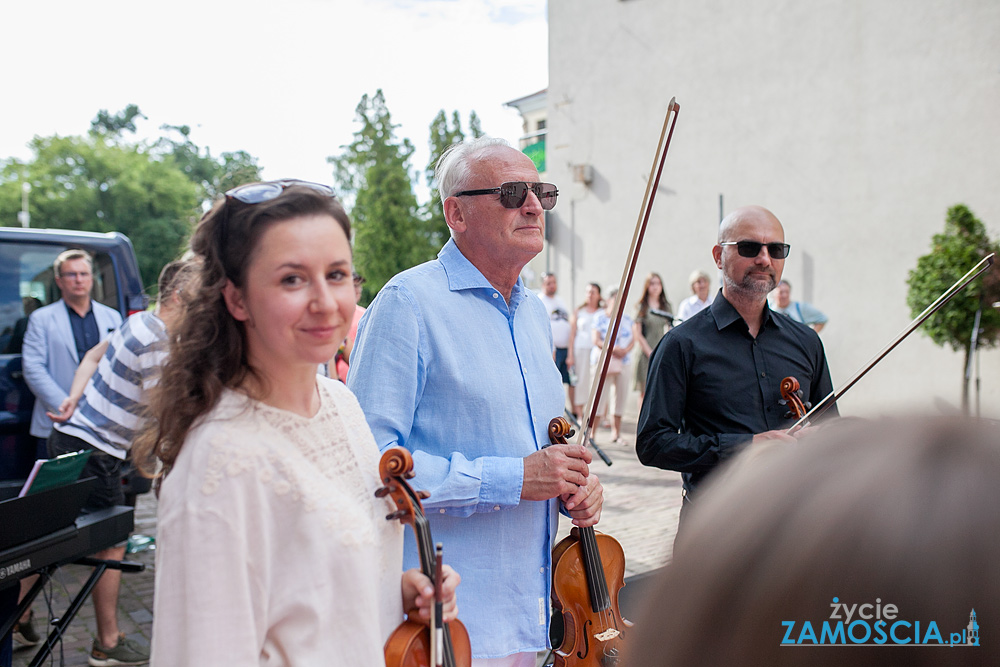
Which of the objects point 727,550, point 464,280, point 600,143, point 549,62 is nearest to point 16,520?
point 464,280

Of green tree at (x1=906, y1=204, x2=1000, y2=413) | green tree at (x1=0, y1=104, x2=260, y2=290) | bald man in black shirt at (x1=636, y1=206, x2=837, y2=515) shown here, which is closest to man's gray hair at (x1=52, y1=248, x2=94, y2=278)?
bald man in black shirt at (x1=636, y1=206, x2=837, y2=515)

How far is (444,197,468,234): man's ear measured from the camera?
7.79 feet

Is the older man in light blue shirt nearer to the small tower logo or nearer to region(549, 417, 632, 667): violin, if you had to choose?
region(549, 417, 632, 667): violin

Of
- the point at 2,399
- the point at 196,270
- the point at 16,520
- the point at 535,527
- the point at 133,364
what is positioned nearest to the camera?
the point at 196,270

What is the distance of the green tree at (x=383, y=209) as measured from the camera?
35.3 metres

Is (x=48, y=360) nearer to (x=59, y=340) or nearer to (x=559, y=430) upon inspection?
(x=59, y=340)

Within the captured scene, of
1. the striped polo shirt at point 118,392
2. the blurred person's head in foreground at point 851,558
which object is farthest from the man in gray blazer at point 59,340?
the blurred person's head in foreground at point 851,558

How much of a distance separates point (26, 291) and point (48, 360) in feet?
2.19

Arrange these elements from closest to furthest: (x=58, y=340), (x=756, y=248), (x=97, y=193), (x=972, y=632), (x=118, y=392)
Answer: (x=972, y=632), (x=756, y=248), (x=118, y=392), (x=58, y=340), (x=97, y=193)

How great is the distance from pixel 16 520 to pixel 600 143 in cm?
1460

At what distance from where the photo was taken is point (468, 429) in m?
2.16

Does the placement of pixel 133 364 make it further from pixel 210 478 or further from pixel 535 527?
pixel 210 478

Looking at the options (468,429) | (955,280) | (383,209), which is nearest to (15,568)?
(468,429)

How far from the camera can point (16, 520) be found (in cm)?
290
